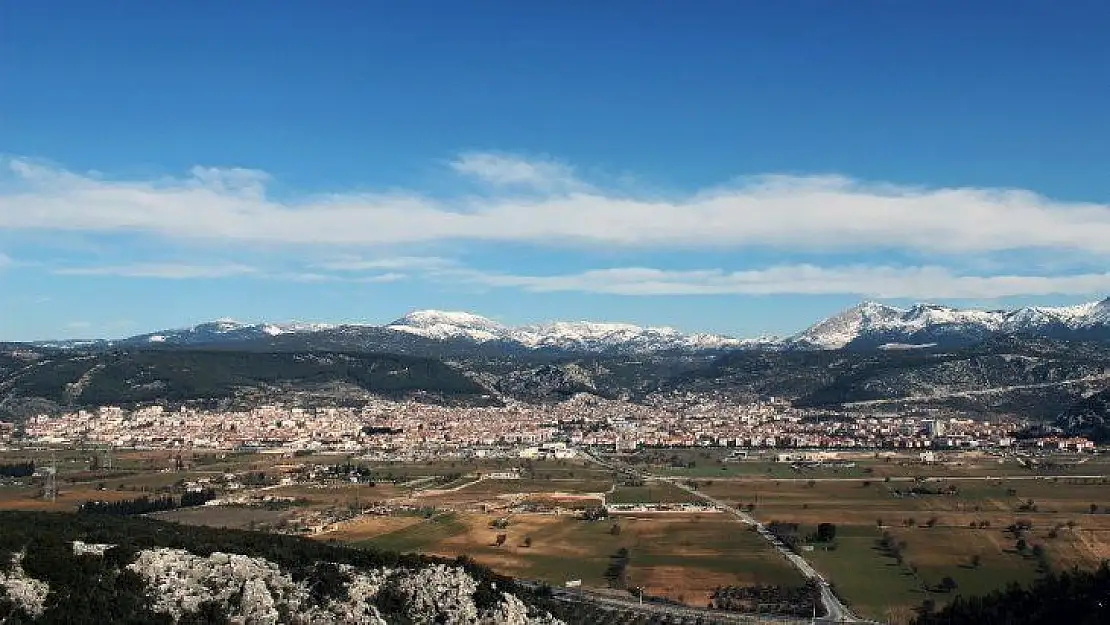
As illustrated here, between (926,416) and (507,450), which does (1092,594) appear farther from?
(926,416)

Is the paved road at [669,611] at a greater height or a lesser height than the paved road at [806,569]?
lesser

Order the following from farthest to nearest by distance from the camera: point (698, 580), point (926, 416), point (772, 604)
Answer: point (926, 416) < point (698, 580) < point (772, 604)

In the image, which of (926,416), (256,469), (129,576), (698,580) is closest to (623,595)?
(698,580)

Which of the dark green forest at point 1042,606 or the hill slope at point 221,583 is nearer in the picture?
the hill slope at point 221,583

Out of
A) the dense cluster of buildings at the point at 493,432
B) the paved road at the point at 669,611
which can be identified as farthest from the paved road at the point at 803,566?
the dense cluster of buildings at the point at 493,432

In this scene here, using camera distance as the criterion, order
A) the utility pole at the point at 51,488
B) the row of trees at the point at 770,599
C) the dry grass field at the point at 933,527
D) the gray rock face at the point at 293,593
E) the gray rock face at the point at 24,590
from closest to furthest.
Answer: the gray rock face at the point at 24,590, the gray rock face at the point at 293,593, the row of trees at the point at 770,599, the dry grass field at the point at 933,527, the utility pole at the point at 51,488

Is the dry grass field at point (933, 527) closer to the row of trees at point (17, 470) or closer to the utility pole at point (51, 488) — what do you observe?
the utility pole at point (51, 488)
